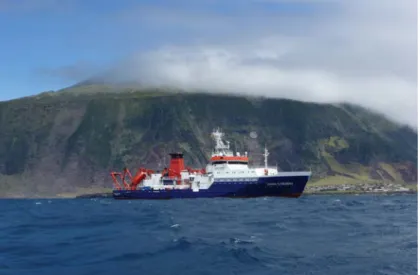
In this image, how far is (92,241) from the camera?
157 feet

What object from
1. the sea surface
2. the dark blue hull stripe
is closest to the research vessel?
the dark blue hull stripe

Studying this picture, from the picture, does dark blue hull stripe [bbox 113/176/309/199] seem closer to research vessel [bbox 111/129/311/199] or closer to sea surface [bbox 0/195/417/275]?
research vessel [bbox 111/129/311/199]

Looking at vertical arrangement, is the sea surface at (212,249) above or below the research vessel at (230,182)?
below

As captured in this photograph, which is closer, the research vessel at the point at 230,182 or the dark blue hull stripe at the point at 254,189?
the dark blue hull stripe at the point at 254,189

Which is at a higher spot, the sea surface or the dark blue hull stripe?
the dark blue hull stripe

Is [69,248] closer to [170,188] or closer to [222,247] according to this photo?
[222,247]

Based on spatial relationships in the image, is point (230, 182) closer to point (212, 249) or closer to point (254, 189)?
point (254, 189)

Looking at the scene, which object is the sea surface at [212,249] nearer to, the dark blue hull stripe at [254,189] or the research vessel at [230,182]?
the dark blue hull stripe at [254,189]

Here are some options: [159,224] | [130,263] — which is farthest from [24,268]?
[159,224]

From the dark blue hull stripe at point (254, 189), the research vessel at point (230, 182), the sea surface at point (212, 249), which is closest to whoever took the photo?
the sea surface at point (212, 249)

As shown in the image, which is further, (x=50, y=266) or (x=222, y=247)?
(x=222, y=247)

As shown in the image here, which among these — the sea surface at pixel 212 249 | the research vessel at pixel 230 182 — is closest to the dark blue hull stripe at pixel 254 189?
the research vessel at pixel 230 182

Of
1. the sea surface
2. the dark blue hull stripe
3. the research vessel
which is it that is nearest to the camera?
the sea surface

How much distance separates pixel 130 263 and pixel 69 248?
838cm
